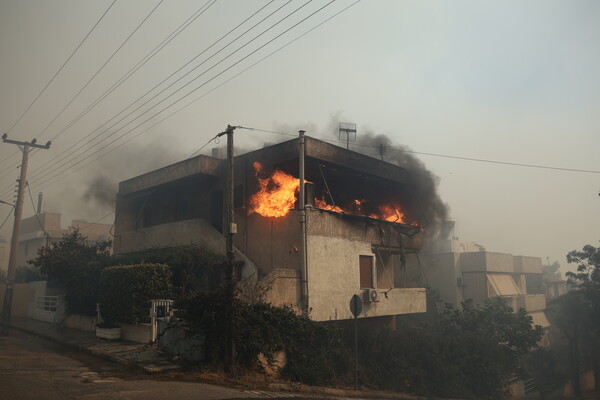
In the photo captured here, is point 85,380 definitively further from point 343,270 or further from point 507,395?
point 507,395

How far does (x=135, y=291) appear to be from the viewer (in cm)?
1666

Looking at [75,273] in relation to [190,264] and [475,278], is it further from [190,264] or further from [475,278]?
[475,278]

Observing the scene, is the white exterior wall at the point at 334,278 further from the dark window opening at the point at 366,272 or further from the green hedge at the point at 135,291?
the green hedge at the point at 135,291

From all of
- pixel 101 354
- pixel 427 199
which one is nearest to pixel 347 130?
pixel 427 199

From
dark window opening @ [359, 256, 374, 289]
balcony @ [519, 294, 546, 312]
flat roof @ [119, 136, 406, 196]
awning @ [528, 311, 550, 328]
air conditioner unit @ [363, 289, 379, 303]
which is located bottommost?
awning @ [528, 311, 550, 328]

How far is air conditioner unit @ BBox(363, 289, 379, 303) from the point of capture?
1998cm

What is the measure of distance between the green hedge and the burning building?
3.99 meters

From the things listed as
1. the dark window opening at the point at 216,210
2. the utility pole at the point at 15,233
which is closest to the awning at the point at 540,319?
the dark window opening at the point at 216,210

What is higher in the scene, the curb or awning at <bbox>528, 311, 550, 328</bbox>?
the curb

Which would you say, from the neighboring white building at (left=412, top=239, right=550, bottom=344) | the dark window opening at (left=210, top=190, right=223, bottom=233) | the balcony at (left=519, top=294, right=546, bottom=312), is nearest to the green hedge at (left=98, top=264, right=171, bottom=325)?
the dark window opening at (left=210, top=190, right=223, bottom=233)

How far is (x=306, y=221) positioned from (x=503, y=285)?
27848mm

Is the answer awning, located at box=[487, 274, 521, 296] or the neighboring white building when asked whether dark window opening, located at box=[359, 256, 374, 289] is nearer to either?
the neighboring white building

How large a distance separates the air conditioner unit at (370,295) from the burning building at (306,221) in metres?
0.05

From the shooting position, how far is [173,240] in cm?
2391
